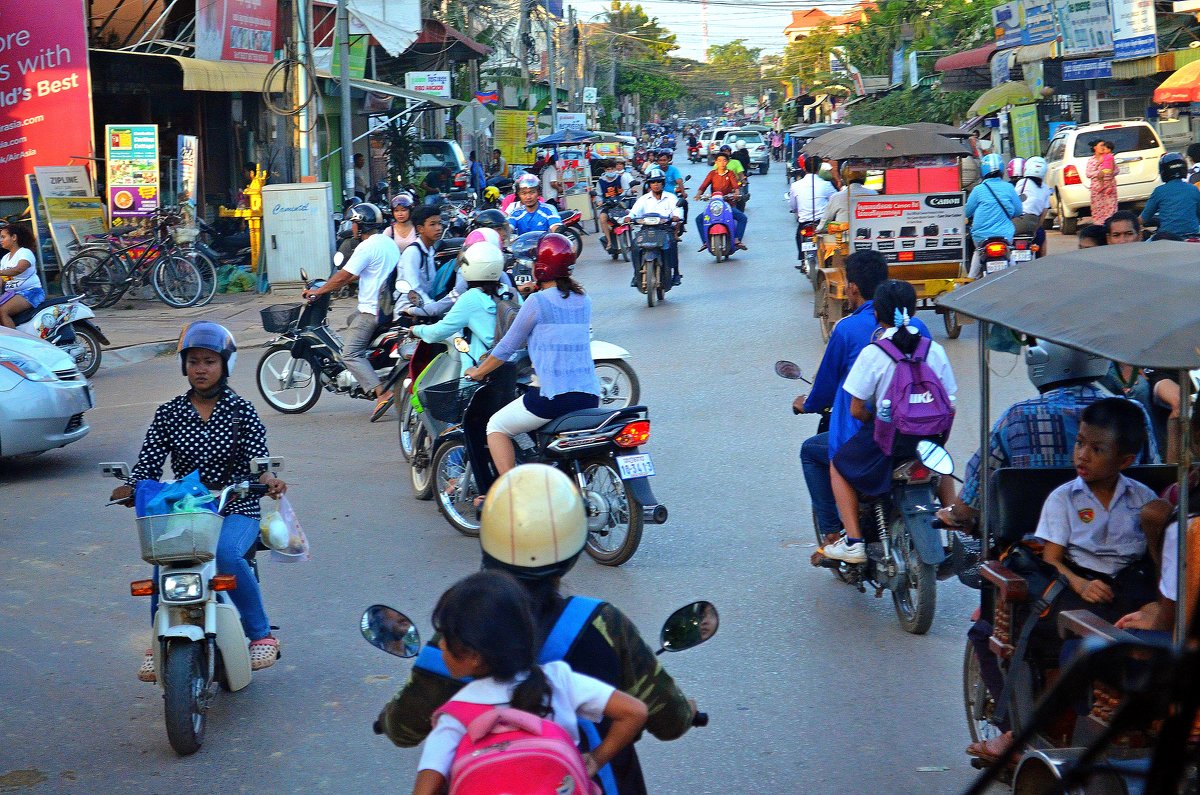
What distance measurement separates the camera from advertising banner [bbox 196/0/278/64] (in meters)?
21.5

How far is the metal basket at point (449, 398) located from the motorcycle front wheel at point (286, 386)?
3.67 metres

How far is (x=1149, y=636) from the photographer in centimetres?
339

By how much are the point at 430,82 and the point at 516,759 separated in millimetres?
31755

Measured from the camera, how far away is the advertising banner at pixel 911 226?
13.7 m

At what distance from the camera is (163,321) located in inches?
642

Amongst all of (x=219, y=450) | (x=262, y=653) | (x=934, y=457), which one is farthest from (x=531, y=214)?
(x=934, y=457)

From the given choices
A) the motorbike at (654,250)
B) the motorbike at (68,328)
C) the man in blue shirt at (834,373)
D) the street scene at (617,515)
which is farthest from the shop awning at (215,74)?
the man in blue shirt at (834,373)

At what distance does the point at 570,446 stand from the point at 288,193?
1282 centimetres

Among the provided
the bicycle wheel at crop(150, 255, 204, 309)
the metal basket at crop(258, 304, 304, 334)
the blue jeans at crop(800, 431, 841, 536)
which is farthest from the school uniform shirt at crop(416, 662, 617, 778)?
the bicycle wheel at crop(150, 255, 204, 309)

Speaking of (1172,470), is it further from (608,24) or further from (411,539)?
(608,24)

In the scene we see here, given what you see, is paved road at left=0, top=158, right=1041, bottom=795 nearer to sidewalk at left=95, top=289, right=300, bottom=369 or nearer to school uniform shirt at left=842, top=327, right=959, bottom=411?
school uniform shirt at left=842, top=327, right=959, bottom=411

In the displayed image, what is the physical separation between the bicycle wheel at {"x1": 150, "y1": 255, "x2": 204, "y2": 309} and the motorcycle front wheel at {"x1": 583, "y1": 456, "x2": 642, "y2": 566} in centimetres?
1196

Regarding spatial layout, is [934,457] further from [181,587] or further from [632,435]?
[181,587]

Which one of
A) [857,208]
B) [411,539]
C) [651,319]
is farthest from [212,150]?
[411,539]
